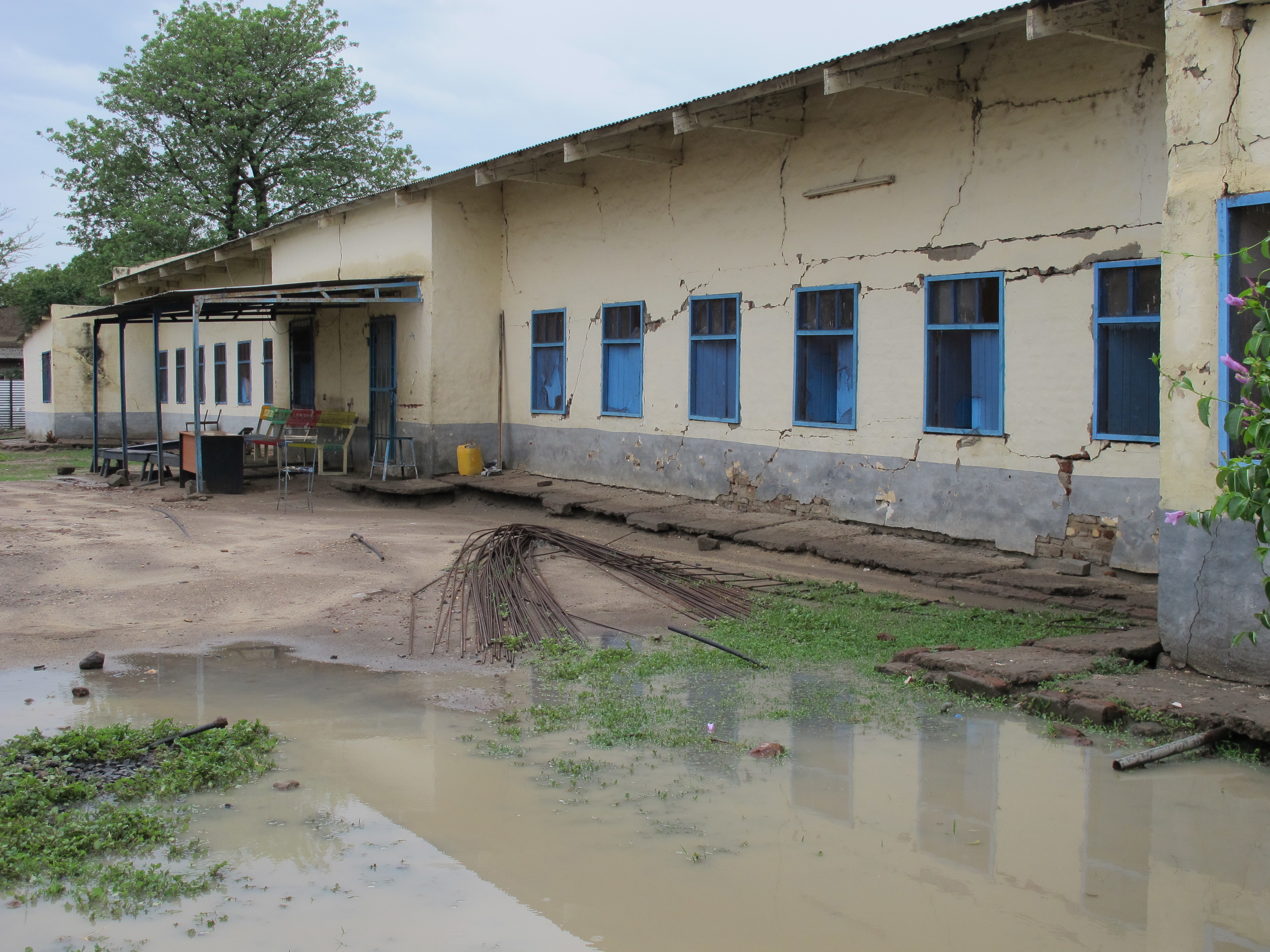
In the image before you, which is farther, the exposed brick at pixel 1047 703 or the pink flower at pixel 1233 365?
the exposed brick at pixel 1047 703

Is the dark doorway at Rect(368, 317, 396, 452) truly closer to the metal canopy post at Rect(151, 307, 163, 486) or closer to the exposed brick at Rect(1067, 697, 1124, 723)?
the metal canopy post at Rect(151, 307, 163, 486)

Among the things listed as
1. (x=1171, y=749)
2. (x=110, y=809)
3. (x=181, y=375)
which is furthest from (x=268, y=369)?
(x=1171, y=749)

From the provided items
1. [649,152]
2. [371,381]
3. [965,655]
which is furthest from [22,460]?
[965,655]

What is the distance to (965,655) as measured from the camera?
19.8 feet

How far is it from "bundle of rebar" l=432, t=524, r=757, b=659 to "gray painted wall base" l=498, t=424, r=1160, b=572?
196cm

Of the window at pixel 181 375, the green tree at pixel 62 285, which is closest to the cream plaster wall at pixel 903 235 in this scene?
the window at pixel 181 375

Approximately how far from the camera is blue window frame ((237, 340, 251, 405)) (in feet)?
72.1

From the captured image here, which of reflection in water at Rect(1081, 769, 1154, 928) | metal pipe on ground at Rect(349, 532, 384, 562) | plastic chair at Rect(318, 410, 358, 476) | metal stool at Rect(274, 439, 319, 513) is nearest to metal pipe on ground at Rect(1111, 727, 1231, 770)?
reflection in water at Rect(1081, 769, 1154, 928)

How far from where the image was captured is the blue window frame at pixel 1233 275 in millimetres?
5352

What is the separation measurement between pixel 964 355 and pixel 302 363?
13.0m

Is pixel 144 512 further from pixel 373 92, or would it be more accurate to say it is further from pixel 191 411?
pixel 373 92

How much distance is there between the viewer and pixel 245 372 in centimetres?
2228

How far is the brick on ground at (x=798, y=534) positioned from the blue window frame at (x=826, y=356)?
995 millimetres

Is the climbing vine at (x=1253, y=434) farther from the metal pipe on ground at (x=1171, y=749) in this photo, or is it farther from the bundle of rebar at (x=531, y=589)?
the bundle of rebar at (x=531, y=589)
